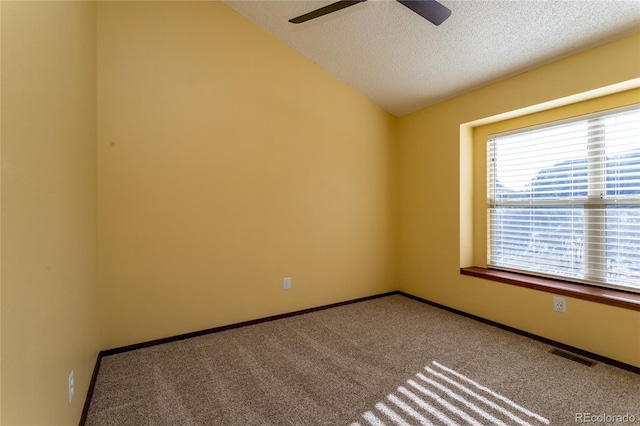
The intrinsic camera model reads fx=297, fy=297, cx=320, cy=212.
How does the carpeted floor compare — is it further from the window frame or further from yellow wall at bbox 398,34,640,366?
the window frame

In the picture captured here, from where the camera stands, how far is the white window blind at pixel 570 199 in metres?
2.34

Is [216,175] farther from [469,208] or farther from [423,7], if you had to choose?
[469,208]

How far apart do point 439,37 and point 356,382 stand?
2809 mm

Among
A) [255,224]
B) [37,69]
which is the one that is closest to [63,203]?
[37,69]

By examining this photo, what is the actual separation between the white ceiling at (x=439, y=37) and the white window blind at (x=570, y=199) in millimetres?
678

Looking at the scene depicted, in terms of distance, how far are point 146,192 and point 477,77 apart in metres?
3.25

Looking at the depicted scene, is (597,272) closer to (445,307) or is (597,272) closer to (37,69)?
(445,307)

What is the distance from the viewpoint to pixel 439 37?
2.55m

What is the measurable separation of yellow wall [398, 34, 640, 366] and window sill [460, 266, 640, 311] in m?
→ 0.05

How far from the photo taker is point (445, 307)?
3451 mm

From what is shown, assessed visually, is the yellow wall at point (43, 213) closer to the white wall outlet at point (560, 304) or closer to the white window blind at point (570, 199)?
the white wall outlet at point (560, 304)

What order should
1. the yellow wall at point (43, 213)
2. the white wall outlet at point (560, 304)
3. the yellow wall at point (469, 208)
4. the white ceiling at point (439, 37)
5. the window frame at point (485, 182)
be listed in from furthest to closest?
the white wall outlet at point (560, 304)
the window frame at point (485, 182)
the yellow wall at point (469, 208)
the white ceiling at point (439, 37)
the yellow wall at point (43, 213)

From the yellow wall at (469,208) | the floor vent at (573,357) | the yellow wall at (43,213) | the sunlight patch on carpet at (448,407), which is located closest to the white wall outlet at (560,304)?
the yellow wall at (469,208)

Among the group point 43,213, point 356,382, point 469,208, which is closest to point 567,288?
point 469,208
